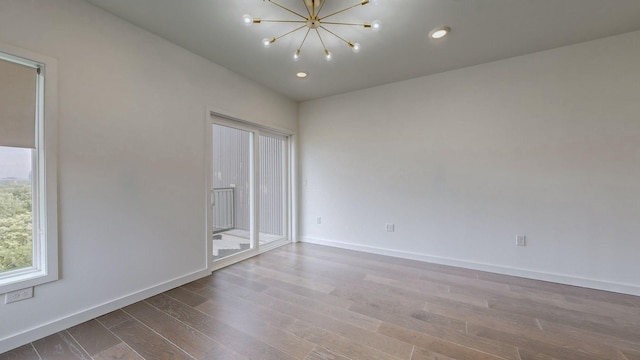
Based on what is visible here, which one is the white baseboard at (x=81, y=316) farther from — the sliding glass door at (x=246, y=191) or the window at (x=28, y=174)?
the sliding glass door at (x=246, y=191)

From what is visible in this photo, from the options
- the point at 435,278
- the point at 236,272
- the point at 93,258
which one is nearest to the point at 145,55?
the point at 93,258

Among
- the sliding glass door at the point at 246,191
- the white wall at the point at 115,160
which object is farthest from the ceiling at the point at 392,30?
the sliding glass door at the point at 246,191

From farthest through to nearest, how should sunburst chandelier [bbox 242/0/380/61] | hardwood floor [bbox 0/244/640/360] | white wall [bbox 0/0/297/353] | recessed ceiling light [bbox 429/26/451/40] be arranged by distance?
recessed ceiling light [bbox 429/26/451/40]
sunburst chandelier [bbox 242/0/380/61]
white wall [bbox 0/0/297/353]
hardwood floor [bbox 0/244/640/360]

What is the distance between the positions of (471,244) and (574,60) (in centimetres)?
241

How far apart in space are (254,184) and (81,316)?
7.61ft

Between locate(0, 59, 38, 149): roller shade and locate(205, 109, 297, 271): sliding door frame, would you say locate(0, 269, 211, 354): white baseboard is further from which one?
locate(0, 59, 38, 149): roller shade

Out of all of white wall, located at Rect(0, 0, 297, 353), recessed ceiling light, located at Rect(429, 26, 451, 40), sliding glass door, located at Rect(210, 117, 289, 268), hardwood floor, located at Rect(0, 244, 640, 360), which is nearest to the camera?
hardwood floor, located at Rect(0, 244, 640, 360)

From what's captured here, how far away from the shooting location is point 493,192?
3.15 metres

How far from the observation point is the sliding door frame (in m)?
3.07

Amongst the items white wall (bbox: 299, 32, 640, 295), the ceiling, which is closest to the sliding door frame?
the ceiling

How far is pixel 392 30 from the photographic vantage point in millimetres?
2467

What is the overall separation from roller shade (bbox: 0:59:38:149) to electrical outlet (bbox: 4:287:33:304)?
106 centimetres

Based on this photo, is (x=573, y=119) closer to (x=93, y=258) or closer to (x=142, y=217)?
(x=142, y=217)

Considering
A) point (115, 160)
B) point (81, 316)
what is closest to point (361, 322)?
point (81, 316)
